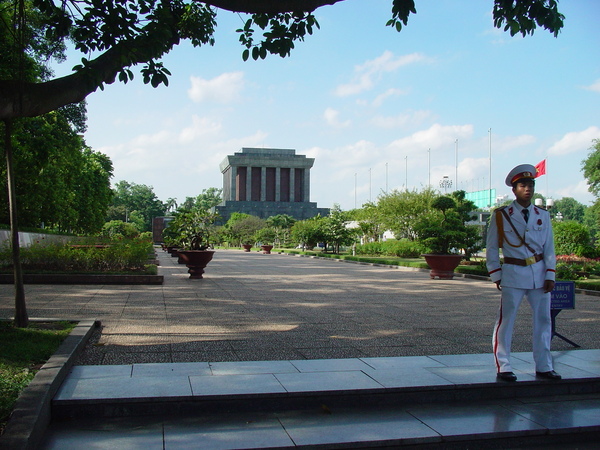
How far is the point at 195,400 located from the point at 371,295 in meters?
8.47

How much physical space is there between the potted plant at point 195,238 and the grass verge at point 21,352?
8.45 metres

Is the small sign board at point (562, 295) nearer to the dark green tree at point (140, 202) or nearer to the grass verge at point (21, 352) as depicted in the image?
the grass verge at point (21, 352)

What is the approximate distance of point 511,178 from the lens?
5.13m

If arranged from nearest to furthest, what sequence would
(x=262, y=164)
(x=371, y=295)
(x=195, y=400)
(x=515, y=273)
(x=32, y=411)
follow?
(x=32, y=411) → (x=195, y=400) → (x=515, y=273) → (x=371, y=295) → (x=262, y=164)

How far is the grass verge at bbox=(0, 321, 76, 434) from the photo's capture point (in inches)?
157

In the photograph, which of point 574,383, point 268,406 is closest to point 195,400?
point 268,406

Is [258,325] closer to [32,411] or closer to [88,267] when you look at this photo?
[32,411]

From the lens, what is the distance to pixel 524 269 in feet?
15.8

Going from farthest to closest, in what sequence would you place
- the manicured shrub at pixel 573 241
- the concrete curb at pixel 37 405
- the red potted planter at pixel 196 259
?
the manicured shrub at pixel 573 241
the red potted planter at pixel 196 259
the concrete curb at pixel 37 405

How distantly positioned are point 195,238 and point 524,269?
11.9 meters

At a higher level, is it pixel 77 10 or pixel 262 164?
pixel 262 164

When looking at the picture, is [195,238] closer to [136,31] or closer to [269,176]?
[136,31]

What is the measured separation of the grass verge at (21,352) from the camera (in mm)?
3987

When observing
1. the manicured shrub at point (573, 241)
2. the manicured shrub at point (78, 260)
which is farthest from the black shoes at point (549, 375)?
the manicured shrub at point (573, 241)
